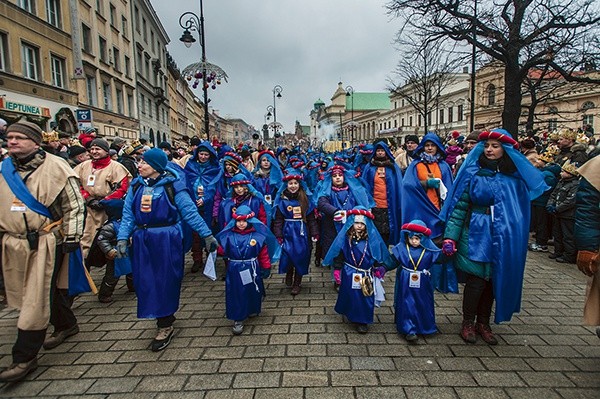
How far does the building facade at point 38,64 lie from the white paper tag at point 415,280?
1533 centimetres

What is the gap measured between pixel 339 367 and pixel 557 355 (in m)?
2.11

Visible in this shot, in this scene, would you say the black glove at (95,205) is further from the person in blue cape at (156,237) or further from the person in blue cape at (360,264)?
the person in blue cape at (360,264)

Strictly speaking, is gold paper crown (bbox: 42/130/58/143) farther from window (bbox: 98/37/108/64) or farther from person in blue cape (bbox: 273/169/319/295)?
window (bbox: 98/37/108/64)

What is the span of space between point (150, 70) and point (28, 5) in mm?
20316

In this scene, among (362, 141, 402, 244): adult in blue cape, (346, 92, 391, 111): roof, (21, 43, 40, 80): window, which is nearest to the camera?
(362, 141, 402, 244): adult in blue cape

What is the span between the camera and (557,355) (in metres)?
3.57

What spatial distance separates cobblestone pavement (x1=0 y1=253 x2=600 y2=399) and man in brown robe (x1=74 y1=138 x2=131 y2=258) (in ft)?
3.69

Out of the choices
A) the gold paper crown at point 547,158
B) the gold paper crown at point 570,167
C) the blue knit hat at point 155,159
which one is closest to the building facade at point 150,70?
the gold paper crown at point 547,158

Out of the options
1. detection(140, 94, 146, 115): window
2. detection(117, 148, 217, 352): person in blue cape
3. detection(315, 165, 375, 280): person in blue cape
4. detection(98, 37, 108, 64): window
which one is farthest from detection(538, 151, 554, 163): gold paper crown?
detection(140, 94, 146, 115): window

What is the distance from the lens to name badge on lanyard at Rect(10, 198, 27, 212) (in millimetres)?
3332

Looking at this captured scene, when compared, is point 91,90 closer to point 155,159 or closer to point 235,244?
point 155,159

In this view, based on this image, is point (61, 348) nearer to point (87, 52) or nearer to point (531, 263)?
point (531, 263)

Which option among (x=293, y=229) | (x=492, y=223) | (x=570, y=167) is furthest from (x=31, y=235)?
(x=570, y=167)

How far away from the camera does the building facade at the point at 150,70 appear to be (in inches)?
1273
